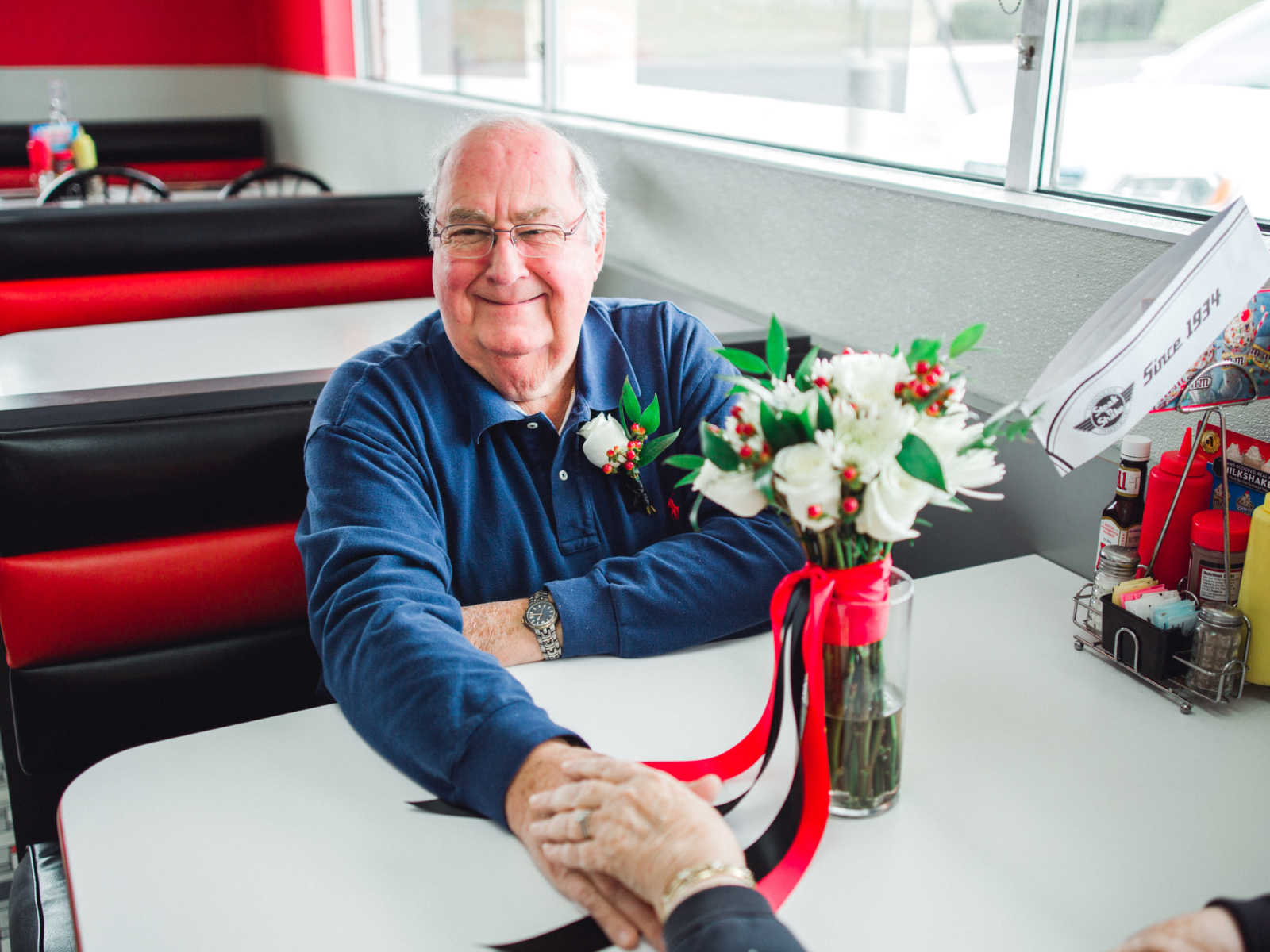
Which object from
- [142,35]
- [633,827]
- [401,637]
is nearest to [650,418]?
[401,637]

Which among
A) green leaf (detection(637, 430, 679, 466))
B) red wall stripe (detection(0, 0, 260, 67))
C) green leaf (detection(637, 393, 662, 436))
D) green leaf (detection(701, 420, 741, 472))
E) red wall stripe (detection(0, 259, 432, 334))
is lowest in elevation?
red wall stripe (detection(0, 259, 432, 334))

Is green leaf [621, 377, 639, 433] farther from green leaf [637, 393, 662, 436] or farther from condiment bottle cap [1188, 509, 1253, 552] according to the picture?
condiment bottle cap [1188, 509, 1253, 552]

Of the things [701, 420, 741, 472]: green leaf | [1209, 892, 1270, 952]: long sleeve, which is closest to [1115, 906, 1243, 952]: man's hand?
[1209, 892, 1270, 952]: long sleeve

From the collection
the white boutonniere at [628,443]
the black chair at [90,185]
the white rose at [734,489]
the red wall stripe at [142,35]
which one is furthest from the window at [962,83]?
the red wall stripe at [142,35]

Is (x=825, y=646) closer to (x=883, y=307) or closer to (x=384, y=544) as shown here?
(x=384, y=544)

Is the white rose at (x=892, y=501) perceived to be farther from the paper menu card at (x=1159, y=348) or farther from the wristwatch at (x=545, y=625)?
the wristwatch at (x=545, y=625)

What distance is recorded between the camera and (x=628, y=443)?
5.07ft

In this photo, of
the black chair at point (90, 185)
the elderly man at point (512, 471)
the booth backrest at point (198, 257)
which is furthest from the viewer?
the black chair at point (90, 185)

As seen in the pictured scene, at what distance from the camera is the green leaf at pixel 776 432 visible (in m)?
0.92

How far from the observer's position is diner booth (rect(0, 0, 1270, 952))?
3.15 feet

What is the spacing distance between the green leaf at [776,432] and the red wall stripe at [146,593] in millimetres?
1050

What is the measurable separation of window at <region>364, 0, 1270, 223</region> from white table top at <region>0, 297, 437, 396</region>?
0.95 meters

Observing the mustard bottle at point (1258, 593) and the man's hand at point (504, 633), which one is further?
the man's hand at point (504, 633)

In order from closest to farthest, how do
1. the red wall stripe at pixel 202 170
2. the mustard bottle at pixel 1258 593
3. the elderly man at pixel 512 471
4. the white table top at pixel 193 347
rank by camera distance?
the mustard bottle at pixel 1258 593 < the elderly man at pixel 512 471 < the white table top at pixel 193 347 < the red wall stripe at pixel 202 170
